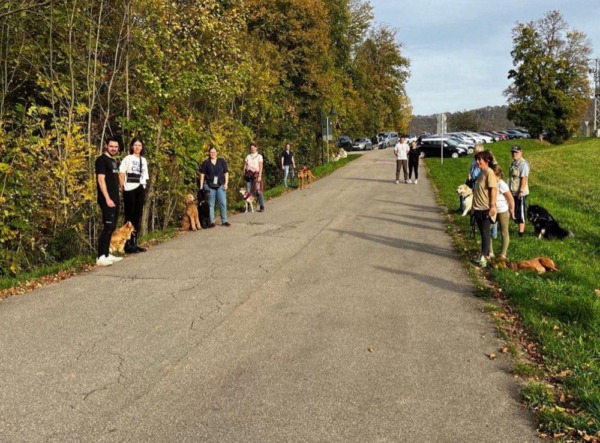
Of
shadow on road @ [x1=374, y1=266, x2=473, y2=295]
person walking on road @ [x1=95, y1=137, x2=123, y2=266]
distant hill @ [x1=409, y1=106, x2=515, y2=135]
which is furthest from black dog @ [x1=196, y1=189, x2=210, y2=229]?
distant hill @ [x1=409, y1=106, x2=515, y2=135]

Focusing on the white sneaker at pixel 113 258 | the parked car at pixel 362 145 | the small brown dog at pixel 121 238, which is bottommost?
the white sneaker at pixel 113 258

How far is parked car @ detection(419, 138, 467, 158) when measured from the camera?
117ft

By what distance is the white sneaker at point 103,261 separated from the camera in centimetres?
775

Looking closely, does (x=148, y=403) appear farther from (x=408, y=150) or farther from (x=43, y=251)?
(x=408, y=150)

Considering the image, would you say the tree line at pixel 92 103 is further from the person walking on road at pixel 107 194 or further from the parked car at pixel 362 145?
the parked car at pixel 362 145

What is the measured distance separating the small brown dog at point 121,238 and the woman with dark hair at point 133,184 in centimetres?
12

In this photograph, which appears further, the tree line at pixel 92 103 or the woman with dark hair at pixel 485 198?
the tree line at pixel 92 103

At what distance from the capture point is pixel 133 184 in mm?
8539

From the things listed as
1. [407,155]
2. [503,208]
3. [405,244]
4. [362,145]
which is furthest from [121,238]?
[362,145]

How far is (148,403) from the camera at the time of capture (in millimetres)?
3520

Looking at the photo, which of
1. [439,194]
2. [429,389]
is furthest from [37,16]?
[439,194]

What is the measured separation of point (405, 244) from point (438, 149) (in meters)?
28.4

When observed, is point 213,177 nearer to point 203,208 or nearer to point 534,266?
point 203,208

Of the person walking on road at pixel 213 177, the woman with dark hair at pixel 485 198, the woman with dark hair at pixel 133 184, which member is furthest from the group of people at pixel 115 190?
the woman with dark hair at pixel 485 198
